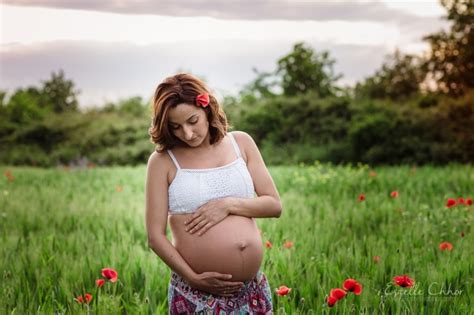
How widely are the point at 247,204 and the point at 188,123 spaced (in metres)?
0.46

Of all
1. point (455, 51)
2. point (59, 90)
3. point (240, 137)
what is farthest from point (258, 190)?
point (59, 90)

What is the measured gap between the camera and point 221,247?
2.41 m

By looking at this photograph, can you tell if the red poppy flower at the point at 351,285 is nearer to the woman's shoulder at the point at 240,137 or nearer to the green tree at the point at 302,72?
the woman's shoulder at the point at 240,137

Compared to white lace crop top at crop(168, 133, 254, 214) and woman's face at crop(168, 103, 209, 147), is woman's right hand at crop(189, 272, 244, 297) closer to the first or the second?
white lace crop top at crop(168, 133, 254, 214)

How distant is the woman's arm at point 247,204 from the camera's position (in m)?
2.39

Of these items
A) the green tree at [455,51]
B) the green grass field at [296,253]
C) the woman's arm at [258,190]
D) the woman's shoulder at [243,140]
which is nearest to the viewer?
the woman's arm at [258,190]

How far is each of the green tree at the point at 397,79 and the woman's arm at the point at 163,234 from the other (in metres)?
25.1

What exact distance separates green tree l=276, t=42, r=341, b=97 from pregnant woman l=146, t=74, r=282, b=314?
21.9 meters

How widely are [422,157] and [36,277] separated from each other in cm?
1229

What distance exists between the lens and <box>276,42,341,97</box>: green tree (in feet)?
79.0

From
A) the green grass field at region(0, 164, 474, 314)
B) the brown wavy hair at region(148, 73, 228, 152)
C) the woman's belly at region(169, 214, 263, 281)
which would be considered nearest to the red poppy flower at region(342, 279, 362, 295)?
the green grass field at region(0, 164, 474, 314)

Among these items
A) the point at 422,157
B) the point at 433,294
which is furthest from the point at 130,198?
the point at 422,157

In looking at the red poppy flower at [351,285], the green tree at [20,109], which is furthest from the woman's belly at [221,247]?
the green tree at [20,109]

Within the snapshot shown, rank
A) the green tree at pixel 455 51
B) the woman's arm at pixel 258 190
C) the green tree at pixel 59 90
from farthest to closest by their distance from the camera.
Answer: the green tree at pixel 59 90 → the green tree at pixel 455 51 → the woman's arm at pixel 258 190
